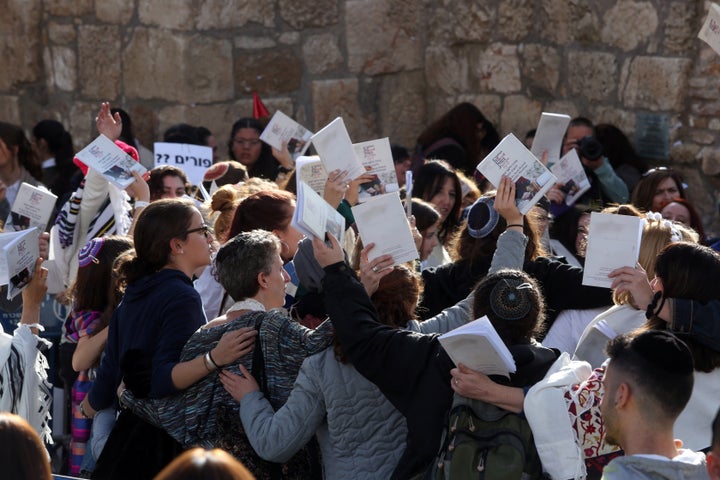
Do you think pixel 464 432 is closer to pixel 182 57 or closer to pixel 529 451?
pixel 529 451

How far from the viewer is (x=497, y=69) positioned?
8.24 meters

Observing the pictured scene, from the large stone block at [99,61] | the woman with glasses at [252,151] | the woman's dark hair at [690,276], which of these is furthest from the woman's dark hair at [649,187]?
the large stone block at [99,61]

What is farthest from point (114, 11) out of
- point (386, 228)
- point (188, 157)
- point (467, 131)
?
point (386, 228)

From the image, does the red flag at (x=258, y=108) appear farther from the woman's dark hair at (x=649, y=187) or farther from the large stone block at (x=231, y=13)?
the woman's dark hair at (x=649, y=187)

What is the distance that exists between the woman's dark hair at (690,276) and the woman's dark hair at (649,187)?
2.78 meters

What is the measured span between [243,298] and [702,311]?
148 cm

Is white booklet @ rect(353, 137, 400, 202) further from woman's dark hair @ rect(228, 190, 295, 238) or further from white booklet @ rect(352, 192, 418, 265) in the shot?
white booklet @ rect(352, 192, 418, 265)

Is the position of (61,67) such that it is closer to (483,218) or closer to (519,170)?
(483,218)

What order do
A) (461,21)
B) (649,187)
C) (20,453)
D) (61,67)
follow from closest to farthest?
(20,453) < (649,187) < (461,21) < (61,67)

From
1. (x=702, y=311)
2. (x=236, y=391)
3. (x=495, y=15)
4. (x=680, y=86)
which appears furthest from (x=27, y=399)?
(x=495, y=15)

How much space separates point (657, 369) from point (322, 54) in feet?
21.2

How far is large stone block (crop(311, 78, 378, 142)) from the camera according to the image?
896 centimetres

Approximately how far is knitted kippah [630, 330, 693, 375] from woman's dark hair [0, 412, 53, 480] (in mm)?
1482

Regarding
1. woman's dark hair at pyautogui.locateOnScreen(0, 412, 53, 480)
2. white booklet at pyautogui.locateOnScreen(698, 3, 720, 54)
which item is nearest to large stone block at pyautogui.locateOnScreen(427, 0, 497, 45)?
white booklet at pyautogui.locateOnScreen(698, 3, 720, 54)
